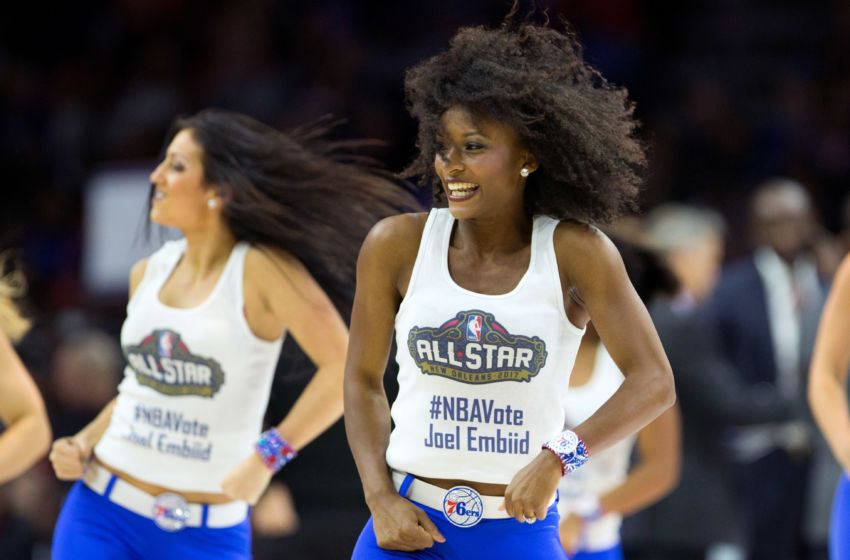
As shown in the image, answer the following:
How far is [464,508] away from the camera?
298cm

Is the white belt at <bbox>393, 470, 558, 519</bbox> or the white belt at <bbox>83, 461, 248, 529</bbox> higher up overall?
the white belt at <bbox>393, 470, 558, 519</bbox>

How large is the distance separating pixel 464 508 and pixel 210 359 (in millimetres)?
1229

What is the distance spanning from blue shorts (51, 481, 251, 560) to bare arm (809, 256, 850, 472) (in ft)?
6.18

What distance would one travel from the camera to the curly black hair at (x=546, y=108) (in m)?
3.04

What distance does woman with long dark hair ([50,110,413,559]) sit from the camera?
12.7ft

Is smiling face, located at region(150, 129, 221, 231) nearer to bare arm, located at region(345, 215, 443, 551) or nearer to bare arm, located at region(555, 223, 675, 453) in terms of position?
bare arm, located at region(345, 215, 443, 551)

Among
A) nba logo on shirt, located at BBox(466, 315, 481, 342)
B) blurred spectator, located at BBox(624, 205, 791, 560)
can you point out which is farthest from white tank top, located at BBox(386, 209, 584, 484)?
blurred spectator, located at BBox(624, 205, 791, 560)

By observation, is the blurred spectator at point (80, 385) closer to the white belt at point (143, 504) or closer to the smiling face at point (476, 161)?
the white belt at point (143, 504)

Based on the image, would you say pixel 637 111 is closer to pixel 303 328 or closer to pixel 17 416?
pixel 303 328

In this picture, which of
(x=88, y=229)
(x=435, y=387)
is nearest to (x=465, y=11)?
(x=88, y=229)

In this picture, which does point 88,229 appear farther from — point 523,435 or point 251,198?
point 523,435

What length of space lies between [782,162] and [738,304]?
2.56m

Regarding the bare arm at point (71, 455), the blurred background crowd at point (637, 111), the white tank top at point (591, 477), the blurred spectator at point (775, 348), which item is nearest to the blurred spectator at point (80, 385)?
the blurred background crowd at point (637, 111)

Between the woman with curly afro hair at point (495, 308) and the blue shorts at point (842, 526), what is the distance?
1.27 metres
